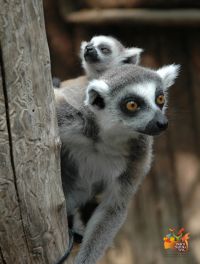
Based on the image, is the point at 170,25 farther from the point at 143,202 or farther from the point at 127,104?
the point at 127,104

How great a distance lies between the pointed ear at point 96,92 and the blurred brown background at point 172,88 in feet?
10.2

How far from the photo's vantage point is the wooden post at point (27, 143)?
3.21 m

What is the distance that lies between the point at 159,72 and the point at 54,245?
1.67 metres

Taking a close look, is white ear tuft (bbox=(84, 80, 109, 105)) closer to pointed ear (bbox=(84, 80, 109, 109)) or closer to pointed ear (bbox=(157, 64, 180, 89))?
pointed ear (bbox=(84, 80, 109, 109))

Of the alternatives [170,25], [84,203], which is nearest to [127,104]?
[84,203]

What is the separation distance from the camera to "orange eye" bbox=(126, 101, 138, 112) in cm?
422

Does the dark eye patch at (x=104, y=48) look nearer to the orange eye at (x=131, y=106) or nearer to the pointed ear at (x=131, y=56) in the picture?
the pointed ear at (x=131, y=56)

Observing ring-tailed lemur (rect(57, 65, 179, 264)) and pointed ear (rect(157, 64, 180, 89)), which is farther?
pointed ear (rect(157, 64, 180, 89))

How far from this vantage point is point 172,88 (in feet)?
24.8

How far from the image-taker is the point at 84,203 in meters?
4.81

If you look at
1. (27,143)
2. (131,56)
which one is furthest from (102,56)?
(27,143)

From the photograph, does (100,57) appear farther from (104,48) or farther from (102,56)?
(104,48)

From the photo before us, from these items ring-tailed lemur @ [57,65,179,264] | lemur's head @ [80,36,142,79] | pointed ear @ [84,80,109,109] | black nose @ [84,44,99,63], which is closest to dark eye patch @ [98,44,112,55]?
lemur's head @ [80,36,142,79]

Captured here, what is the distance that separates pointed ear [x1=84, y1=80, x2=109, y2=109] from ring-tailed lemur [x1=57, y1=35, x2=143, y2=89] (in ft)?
2.35
